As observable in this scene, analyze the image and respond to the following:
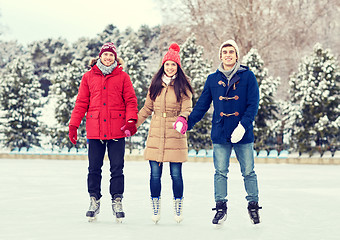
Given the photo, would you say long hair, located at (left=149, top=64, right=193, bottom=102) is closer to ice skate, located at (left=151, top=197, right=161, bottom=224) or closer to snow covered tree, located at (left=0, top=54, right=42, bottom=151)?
ice skate, located at (left=151, top=197, right=161, bottom=224)

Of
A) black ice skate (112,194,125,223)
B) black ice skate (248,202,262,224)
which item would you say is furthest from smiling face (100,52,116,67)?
black ice skate (248,202,262,224)

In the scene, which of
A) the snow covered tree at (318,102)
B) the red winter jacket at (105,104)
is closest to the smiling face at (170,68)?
the red winter jacket at (105,104)

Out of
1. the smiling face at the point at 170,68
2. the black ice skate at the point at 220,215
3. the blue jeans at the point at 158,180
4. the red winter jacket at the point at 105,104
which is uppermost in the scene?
the smiling face at the point at 170,68

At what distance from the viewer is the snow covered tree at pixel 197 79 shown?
19812mm

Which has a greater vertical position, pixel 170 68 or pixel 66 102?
pixel 66 102

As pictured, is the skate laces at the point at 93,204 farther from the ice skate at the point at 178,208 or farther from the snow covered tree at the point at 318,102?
the snow covered tree at the point at 318,102

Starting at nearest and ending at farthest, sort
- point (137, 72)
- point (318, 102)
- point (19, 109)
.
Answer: point (318, 102) < point (19, 109) < point (137, 72)

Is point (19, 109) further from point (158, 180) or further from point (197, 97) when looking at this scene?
point (158, 180)

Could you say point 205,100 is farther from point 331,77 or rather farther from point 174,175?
point 331,77

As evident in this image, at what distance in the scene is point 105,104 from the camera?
608 cm

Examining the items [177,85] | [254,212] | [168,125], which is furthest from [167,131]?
[254,212]

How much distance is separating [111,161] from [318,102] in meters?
13.6

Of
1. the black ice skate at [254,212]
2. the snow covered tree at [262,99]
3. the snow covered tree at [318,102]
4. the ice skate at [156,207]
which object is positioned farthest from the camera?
the snow covered tree at [262,99]

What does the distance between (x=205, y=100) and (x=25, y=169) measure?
8.97 m
